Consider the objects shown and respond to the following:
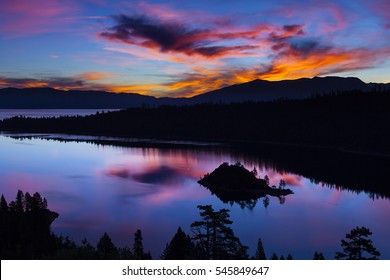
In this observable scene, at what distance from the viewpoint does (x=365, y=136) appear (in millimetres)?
149625

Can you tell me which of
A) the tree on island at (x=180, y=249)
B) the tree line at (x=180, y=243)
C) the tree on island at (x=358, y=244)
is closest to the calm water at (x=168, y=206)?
the tree line at (x=180, y=243)

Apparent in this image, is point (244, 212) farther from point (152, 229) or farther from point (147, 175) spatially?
point (147, 175)

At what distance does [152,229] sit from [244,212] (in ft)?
50.9

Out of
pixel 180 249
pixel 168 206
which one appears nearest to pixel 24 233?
pixel 180 249

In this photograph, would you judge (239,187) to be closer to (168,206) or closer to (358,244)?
(168,206)

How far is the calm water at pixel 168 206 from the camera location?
4828 cm

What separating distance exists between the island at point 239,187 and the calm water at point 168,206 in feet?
7.93

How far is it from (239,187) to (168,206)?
1603 centimetres

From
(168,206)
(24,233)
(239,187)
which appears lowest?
(168,206)

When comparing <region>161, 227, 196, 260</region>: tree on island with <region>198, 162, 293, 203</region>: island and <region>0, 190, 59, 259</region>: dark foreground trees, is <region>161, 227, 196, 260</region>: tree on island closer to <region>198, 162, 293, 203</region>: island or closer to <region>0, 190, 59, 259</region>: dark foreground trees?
<region>0, 190, 59, 259</region>: dark foreground trees

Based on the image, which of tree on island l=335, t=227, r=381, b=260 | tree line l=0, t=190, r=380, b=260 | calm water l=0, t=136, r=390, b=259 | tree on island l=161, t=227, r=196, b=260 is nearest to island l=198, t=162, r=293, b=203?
calm water l=0, t=136, r=390, b=259

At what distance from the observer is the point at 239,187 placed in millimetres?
76188

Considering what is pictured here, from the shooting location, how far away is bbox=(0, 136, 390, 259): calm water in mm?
48281
